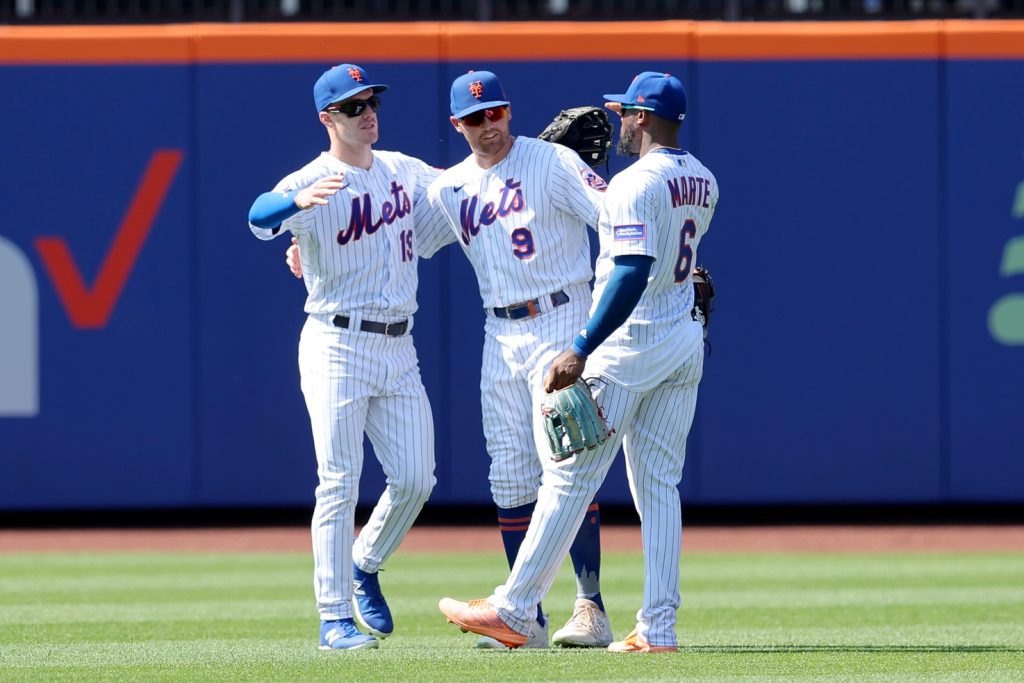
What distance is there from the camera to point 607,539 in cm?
965

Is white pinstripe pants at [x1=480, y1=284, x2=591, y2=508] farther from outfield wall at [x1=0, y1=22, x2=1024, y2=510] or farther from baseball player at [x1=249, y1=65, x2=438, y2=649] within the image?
outfield wall at [x1=0, y1=22, x2=1024, y2=510]

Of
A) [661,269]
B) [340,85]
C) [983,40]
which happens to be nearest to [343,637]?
[661,269]

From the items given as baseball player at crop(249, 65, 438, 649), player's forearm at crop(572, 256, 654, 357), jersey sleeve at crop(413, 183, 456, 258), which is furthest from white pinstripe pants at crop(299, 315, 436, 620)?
player's forearm at crop(572, 256, 654, 357)

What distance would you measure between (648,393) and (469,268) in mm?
4925

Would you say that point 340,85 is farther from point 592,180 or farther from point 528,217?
point 592,180

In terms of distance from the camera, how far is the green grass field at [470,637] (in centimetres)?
473

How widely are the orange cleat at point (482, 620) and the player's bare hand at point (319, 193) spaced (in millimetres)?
1322

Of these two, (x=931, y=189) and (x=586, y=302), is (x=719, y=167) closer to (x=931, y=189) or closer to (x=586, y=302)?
(x=931, y=189)

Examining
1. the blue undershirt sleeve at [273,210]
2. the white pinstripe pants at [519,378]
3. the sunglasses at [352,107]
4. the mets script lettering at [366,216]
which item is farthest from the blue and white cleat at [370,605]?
the sunglasses at [352,107]

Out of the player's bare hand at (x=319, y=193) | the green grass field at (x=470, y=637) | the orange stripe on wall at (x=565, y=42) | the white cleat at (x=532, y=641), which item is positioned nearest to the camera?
the green grass field at (x=470, y=637)

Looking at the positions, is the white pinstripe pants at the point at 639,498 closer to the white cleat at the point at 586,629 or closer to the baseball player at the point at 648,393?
the baseball player at the point at 648,393

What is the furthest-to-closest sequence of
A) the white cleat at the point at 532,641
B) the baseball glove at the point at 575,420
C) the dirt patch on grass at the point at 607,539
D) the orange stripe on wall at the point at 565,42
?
the orange stripe on wall at the point at 565,42 → the dirt patch on grass at the point at 607,539 → the white cleat at the point at 532,641 → the baseball glove at the point at 575,420

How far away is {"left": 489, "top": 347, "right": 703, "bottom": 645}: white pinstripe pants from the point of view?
4.99 m

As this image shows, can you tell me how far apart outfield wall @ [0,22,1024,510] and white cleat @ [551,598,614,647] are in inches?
178
